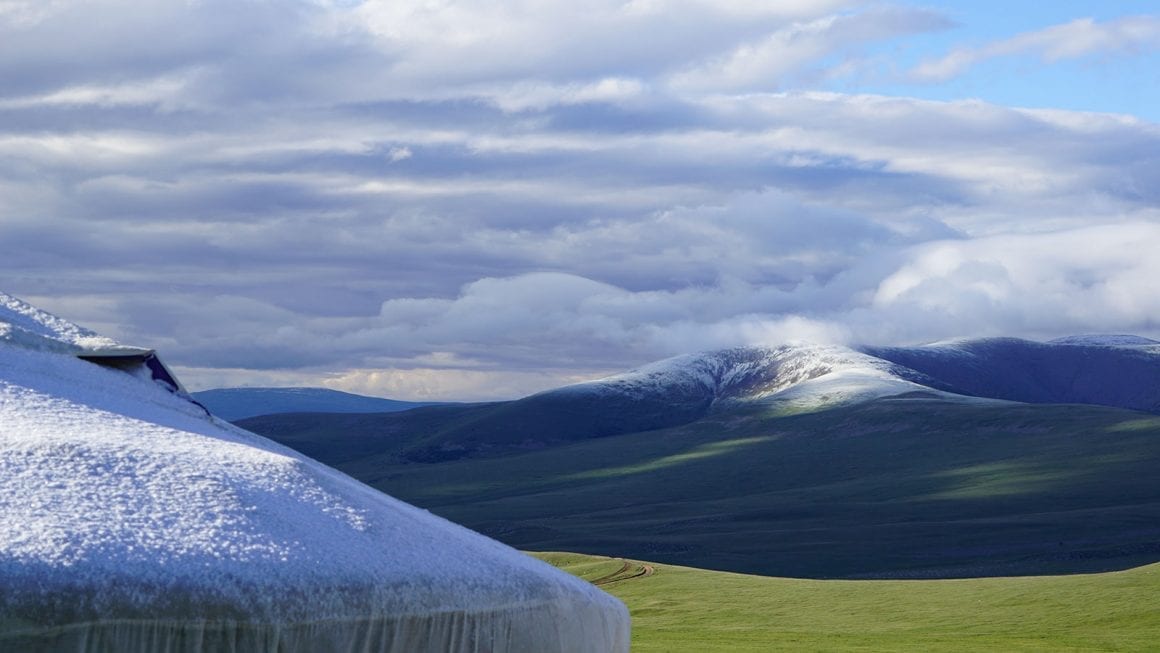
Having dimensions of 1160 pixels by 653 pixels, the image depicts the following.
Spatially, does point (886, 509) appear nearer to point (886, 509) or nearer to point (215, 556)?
point (886, 509)

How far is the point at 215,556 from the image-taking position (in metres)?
12.9

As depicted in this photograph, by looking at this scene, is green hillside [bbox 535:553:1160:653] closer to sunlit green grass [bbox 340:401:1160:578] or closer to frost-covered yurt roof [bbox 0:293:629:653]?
frost-covered yurt roof [bbox 0:293:629:653]

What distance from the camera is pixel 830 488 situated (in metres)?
165

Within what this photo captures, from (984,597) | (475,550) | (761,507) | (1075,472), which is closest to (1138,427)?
(1075,472)

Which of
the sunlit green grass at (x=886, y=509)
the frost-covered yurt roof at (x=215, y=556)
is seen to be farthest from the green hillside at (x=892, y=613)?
the sunlit green grass at (x=886, y=509)

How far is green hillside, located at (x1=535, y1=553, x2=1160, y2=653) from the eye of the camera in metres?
40.6

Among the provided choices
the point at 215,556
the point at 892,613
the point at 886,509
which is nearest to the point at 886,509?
the point at 886,509

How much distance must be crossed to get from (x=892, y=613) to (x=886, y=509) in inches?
3617

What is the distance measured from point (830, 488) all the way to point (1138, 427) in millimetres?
45920

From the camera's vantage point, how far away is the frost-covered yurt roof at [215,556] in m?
12.2

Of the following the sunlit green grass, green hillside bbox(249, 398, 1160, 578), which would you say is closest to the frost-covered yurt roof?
the sunlit green grass

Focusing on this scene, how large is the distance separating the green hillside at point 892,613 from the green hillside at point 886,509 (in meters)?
41.1

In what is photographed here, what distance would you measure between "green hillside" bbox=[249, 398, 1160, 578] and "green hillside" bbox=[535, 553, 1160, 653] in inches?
1616

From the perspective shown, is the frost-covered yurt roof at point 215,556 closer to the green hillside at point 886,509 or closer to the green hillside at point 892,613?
the green hillside at point 892,613
